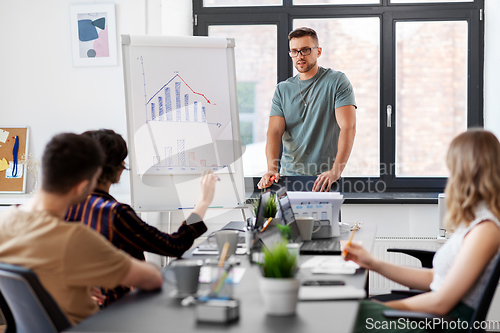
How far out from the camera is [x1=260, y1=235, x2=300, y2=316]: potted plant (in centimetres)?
110

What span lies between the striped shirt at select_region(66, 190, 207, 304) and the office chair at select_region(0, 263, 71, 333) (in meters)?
0.34

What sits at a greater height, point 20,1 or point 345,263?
point 20,1

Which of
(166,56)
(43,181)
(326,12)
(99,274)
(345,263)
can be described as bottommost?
(345,263)

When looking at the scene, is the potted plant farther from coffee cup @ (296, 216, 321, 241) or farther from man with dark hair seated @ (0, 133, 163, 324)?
coffee cup @ (296, 216, 321, 241)

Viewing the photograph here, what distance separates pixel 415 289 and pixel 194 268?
34.3 inches

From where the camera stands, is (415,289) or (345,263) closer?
(345,263)

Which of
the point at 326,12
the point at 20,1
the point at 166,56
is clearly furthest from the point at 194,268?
the point at 20,1

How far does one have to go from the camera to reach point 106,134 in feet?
5.66

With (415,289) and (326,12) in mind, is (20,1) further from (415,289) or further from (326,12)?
(415,289)

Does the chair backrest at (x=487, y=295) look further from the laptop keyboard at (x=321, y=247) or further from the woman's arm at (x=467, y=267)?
the laptop keyboard at (x=321, y=247)

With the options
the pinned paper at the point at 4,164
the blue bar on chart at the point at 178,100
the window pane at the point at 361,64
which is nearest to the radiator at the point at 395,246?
the window pane at the point at 361,64

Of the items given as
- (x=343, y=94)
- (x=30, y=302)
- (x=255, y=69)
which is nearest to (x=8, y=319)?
(x=30, y=302)

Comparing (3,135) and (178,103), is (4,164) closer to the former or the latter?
(3,135)

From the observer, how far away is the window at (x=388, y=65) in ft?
11.6
